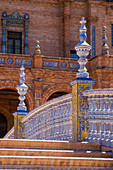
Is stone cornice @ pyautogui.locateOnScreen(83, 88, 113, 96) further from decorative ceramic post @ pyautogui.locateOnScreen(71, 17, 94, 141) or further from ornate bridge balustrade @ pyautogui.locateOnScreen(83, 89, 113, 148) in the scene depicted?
decorative ceramic post @ pyautogui.locateOnScreen(71, 17, 94, 141)

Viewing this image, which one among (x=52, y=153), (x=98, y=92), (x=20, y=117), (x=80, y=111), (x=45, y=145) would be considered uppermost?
(x=20, y=117)

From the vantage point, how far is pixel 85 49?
31.6ft

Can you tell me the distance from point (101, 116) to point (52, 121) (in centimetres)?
288

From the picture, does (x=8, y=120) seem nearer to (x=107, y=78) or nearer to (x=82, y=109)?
(x=107, y=78)

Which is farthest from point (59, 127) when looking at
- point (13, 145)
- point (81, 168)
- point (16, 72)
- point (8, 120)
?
point (8, 120)

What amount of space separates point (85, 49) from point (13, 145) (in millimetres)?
2789

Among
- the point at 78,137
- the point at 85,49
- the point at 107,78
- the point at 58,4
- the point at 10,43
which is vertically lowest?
the point at 78,137

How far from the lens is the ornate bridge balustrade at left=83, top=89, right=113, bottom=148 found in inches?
332

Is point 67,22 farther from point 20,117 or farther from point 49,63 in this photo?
point 20,117

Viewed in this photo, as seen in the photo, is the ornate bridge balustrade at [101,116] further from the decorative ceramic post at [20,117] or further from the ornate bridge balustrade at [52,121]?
the decorative ceramic post at [20,117]

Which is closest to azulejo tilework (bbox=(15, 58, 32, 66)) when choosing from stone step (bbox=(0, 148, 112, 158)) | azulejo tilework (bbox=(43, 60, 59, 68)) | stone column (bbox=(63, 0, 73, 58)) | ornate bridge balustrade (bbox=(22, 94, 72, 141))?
azulejo tilework (bbox=(43, 60, 59, 68))

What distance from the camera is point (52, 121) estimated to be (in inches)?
445

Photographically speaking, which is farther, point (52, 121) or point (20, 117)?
point (20, 117)

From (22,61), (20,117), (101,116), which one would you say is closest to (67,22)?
(22,61)
